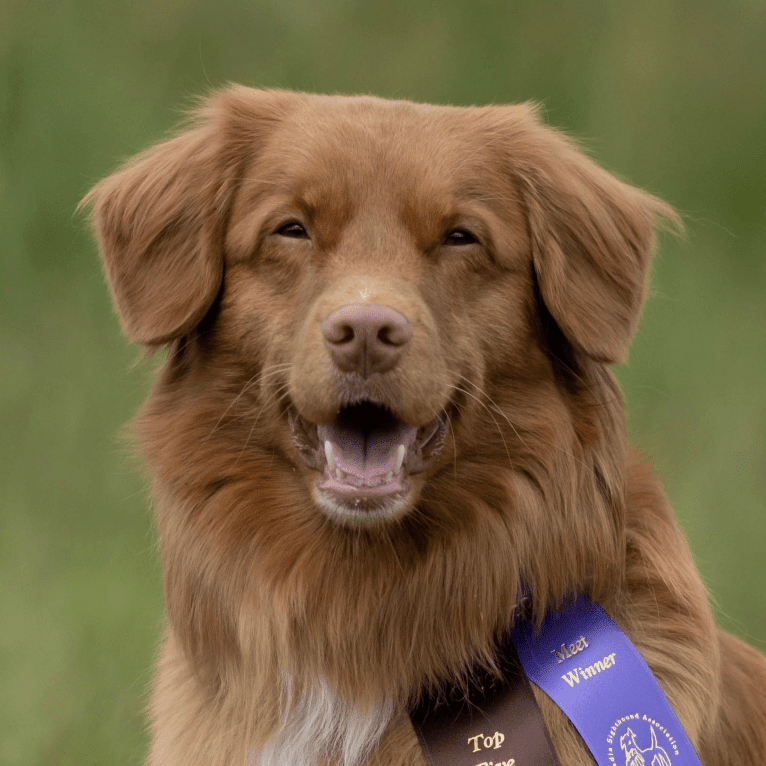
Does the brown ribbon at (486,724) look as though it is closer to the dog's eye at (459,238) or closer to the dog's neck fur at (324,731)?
the dog's neck fur at (324,731)

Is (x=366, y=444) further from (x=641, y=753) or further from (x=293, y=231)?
(x=641, y=753)

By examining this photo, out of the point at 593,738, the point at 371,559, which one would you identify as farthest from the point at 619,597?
the point at 371,559

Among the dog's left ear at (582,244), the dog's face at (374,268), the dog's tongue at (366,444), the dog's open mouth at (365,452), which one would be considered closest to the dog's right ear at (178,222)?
the dog's face at (374,268)

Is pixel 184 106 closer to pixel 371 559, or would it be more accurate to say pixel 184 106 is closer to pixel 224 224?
pixel 224 224

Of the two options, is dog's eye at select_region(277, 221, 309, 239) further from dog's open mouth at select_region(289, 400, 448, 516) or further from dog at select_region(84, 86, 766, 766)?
dog's open mouth at select_region(289, 400, 448, 516)

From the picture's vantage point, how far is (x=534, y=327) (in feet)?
11.4

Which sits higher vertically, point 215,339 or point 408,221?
point 408,221

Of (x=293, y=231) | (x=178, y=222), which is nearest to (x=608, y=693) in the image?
(x=293, y=231)

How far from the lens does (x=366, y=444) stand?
3164 mm

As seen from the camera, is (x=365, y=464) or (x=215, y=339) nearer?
(x=365, y=464)

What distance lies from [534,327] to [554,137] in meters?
0.74

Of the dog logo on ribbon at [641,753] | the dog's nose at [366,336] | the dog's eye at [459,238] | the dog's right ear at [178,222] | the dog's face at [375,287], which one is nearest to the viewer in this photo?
the dog's nose at [366,336]

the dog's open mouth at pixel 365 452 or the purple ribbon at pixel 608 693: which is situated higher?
the dog's open mouth at pixel 365 452

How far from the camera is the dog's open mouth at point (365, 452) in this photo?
10.1ft
